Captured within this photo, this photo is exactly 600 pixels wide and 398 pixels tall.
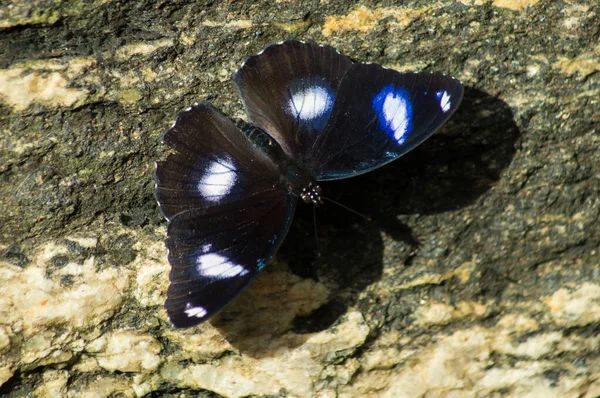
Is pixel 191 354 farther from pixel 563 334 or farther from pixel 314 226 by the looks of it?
pixel 563 334

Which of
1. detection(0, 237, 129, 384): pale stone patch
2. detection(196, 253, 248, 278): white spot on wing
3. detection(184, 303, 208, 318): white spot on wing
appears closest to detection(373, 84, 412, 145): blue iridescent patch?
detection(196, 253, 248, 278): white spot on wing

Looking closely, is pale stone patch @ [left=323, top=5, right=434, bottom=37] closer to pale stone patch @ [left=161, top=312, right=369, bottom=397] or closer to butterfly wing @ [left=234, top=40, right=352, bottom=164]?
butterfly wing @ [left=234, top=40, right=352, bottom=164]

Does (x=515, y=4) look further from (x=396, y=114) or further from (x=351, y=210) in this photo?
(x=351, y=210)

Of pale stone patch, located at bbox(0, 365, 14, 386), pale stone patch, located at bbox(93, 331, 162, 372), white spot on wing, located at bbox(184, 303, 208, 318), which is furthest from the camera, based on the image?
pale stone patch, located at bbox(93, 331, 162, 372)

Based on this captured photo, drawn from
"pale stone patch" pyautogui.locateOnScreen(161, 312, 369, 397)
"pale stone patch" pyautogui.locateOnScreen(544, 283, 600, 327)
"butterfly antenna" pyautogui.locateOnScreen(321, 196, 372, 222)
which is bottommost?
"pale stone patch" pyautogui.locateOnScreen(161, 312, 369, 397)

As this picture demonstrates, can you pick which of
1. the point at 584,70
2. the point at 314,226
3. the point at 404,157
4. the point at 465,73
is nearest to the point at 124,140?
the point at 314,226

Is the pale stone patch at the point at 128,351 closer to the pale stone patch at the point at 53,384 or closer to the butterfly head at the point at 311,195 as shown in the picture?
the pale stone patch at the point at 53,384

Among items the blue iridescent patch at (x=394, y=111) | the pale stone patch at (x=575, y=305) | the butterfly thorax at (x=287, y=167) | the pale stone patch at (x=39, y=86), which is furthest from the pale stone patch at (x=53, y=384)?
the pale stone patch at (x=575, y=305)
